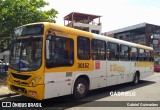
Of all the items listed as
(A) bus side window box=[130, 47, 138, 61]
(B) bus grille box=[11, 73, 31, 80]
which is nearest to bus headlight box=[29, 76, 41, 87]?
(B) bus grille box=[11, 73, 31, 80]

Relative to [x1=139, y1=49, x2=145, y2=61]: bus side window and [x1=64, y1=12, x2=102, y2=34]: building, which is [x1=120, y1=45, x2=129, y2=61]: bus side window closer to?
[x1=139, y1=49, x2=145, y2=61]: bus side window

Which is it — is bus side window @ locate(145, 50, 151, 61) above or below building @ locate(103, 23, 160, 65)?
below

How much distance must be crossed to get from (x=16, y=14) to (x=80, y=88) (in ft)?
33.1

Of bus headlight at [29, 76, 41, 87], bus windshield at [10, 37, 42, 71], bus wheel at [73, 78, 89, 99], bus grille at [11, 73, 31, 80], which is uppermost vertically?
bus windshield at [10, 37, 42, 71]

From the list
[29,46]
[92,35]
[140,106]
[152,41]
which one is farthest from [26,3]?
[152,41]

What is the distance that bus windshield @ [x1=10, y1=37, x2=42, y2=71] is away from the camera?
8113 millimetres

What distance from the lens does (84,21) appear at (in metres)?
58.7

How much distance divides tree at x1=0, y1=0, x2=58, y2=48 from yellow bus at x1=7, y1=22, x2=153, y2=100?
803cm

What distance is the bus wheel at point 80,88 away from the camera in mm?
9656

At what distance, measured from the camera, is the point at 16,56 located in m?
8.88

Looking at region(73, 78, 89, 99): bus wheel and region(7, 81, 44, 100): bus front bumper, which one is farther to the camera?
region(73, 78, 89, 99): bus wheel

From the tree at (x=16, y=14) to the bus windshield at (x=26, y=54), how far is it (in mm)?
8327

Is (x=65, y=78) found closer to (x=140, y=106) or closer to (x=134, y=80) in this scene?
(x=140, y=106)

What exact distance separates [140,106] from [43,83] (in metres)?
3.92
